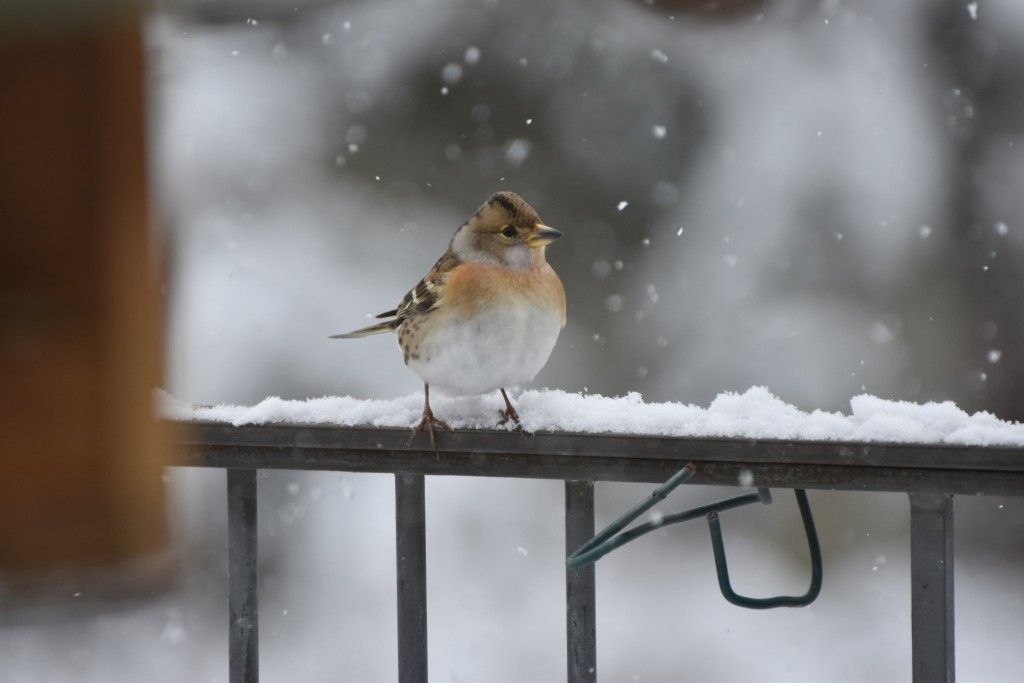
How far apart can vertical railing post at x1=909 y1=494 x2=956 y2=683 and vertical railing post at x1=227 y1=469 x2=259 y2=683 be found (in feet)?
2.64

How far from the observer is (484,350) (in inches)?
67.4

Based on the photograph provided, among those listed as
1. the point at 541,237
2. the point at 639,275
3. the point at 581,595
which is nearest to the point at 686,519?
the point at 581,595

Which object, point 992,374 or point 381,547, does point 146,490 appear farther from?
point 992,374

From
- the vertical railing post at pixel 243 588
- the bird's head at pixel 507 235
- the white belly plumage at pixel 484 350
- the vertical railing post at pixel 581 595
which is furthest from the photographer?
the bird's head at pixel 507 235

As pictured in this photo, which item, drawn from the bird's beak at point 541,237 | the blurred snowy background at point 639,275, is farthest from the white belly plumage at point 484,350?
the blurred snowy background at point 639,275

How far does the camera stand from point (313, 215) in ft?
13.1

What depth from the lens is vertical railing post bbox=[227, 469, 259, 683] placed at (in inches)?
52.0

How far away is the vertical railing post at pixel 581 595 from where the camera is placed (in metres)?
1.18

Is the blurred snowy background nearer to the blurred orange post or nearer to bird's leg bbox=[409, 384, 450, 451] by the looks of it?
bird's leg bbox=[409, 384, 450, 451]

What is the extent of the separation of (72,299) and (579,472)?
58 cm

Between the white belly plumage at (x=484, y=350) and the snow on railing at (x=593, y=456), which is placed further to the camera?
the white belly plumage at (x=484, y=350)

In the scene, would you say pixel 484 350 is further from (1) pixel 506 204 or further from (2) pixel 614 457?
(2) pixel 614 457

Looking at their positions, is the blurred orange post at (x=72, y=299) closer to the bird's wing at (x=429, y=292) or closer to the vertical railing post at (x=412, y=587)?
the vertical railing post at (x=412, y=587)

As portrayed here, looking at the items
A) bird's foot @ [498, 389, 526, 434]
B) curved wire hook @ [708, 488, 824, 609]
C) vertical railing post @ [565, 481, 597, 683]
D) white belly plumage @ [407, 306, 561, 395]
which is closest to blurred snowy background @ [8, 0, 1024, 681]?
white belly plumage @ [407, 306, 561, 395]
